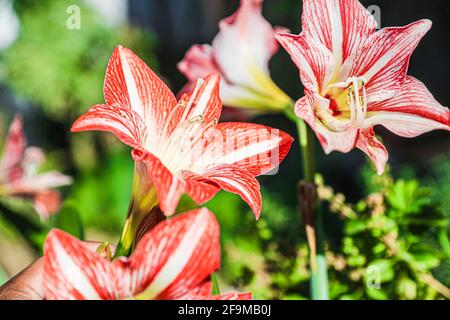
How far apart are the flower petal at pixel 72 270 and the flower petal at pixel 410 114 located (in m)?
0.28

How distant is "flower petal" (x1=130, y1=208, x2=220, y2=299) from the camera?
0.44 meters

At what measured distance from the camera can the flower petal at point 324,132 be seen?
18.7 inches

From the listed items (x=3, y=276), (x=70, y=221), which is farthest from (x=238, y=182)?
(x=3, y=276)

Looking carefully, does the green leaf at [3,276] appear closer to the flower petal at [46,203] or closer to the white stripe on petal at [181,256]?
the flower petal at [46,203]

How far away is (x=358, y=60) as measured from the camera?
0.53 m

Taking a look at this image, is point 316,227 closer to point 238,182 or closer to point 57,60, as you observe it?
point 238,182

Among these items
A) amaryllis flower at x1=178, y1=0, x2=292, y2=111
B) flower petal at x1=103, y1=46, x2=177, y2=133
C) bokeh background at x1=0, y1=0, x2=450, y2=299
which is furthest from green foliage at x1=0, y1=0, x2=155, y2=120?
flower petal at x1=103, y1=46, x2=177, y2=133

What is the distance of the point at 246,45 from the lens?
2.13 feet

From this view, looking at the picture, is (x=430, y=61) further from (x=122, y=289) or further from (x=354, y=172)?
(x=122, y=289)

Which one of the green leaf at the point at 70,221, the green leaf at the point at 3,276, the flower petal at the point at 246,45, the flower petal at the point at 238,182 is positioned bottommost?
the green leaf at the point at 3,276

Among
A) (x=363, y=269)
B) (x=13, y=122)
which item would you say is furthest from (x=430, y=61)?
(x=13, y=122)

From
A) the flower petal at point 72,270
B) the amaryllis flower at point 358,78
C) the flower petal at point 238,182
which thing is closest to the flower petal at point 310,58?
the amaryllis flower at point 358,78
